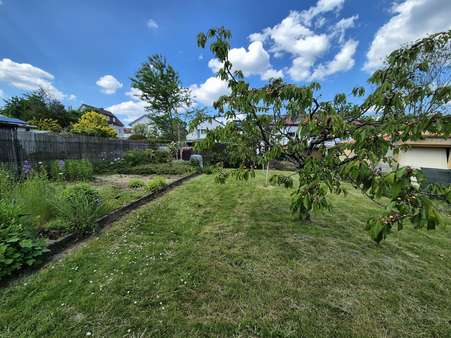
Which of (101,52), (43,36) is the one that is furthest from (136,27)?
(101,52)

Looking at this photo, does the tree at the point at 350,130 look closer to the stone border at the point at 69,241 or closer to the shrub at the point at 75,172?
the stone border at the point at 69,241

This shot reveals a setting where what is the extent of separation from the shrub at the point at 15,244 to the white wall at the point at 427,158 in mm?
13383

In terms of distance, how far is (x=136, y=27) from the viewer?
6.48m

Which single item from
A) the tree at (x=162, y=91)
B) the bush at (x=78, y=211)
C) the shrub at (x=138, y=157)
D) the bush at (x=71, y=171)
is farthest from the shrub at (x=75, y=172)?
the tree at (x=162, y=91)

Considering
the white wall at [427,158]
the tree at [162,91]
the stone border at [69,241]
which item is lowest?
the stone border at [69,241]

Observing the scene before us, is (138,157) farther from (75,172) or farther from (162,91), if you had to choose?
(162,91)

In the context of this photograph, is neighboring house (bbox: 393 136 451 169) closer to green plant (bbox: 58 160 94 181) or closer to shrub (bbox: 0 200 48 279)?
shrub (bbox: 0 200 48 279)

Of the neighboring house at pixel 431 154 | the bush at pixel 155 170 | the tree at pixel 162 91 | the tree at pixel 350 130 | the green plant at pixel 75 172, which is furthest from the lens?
the tree at pixel 162 91

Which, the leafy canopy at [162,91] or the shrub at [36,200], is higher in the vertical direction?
the leafy canopy at [162,91]

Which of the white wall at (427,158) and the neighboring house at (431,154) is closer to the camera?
the neighboring house at (431,154)

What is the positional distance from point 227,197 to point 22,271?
3.93 meters

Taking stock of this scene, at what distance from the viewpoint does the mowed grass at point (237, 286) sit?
1.45 m

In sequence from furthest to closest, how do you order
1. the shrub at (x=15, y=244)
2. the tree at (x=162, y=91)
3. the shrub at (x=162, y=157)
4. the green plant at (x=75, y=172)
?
the tree at (x=162, y=91) → the shrub at (x=162, y=157) → the green plant at (x=75, y=172) → the shrub at (x=15, y=244)

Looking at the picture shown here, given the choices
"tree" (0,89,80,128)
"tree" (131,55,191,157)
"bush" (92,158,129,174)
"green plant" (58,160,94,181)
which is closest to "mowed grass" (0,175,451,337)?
"green plant" (58,160,94,181)
